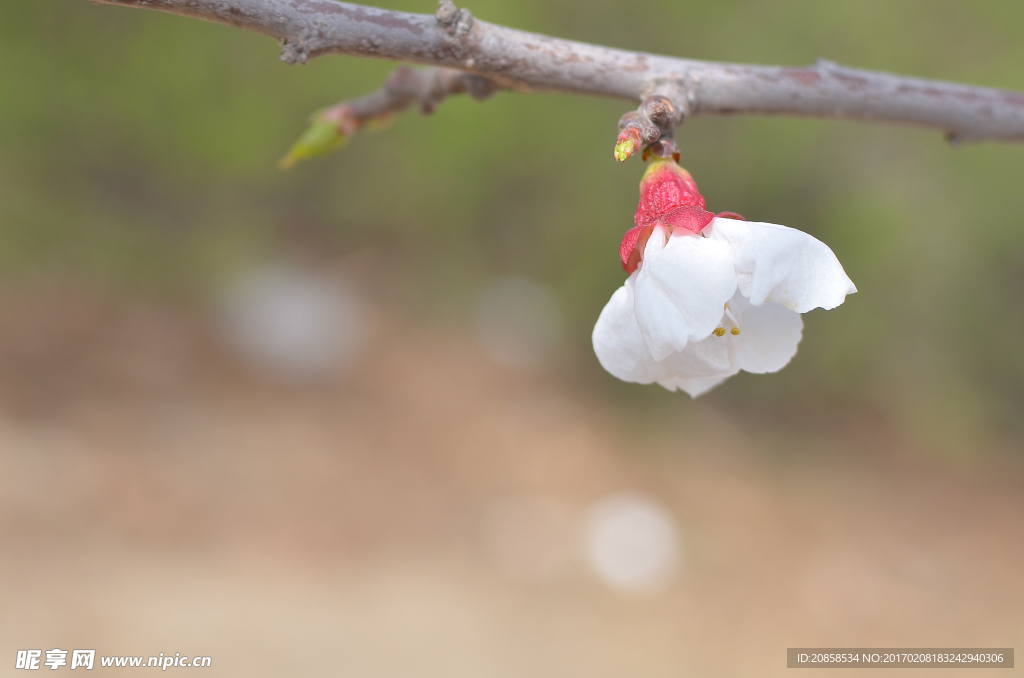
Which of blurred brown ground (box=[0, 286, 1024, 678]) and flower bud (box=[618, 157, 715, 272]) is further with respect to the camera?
blurred brown ground (box=[0, 286, 1024, 678])

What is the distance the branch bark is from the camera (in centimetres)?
33

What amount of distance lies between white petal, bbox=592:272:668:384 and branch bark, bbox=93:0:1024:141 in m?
0.11

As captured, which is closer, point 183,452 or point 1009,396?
point 183,452

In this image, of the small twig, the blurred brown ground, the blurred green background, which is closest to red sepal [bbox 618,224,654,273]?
the small twig

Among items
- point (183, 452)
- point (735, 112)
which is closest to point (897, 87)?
point (735, 112)

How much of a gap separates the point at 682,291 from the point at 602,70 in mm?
147

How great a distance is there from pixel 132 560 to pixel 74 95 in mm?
1287

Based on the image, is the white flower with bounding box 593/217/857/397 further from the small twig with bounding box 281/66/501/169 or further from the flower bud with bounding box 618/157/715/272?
the small twig with bounding box 281/66/501/169

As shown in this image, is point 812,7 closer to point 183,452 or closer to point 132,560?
point 183,452

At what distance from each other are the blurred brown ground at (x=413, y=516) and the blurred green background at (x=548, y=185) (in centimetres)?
16

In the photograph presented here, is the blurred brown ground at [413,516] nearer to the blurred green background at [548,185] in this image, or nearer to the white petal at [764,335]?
the blurred green background at [548,185]

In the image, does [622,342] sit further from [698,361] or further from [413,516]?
[413,516]

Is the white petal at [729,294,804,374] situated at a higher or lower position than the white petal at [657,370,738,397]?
higher

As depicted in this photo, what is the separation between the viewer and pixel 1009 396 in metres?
2.32
